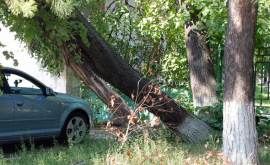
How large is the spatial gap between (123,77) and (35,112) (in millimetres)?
1853

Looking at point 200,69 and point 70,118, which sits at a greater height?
point 200,69

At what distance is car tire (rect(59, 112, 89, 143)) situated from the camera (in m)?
5.98

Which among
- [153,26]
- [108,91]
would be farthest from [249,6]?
[153,26]

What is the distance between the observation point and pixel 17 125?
5172 millimetres

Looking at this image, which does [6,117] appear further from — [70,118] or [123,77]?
[123,77]

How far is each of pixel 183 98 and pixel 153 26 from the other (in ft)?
7.11

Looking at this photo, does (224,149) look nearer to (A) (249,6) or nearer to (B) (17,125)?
(A) (249,6)

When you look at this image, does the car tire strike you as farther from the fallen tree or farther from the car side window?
the fallen tree

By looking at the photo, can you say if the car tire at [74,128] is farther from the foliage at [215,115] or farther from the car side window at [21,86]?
the foliage at [215,115]

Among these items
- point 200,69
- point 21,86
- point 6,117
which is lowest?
point 6,117

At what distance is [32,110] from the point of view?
5.41 meters

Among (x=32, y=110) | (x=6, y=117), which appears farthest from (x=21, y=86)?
(x=6, y=117)

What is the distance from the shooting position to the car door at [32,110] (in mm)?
5221

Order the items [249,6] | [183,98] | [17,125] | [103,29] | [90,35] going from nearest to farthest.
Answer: [249,6] → [90,35] → [17,125] → [103,29] → [183,98]
